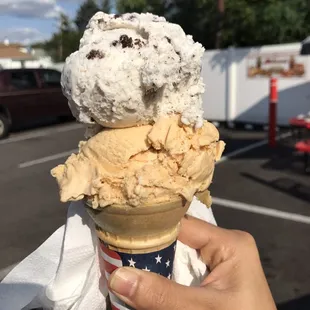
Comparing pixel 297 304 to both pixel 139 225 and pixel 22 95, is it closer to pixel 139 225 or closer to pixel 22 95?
pixel 139 225

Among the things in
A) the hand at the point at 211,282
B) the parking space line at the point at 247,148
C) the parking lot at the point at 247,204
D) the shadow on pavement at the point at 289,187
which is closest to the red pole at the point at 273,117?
the parking lot at the point at 247,204

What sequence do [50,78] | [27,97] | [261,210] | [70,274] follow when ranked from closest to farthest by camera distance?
[70,274], [261,210], [27,97], [50,78]

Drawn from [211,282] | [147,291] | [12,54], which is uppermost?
[12,54]

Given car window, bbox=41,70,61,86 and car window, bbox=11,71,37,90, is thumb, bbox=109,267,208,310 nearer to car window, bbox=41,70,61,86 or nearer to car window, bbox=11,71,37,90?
car window, bbox=11,71,37,90

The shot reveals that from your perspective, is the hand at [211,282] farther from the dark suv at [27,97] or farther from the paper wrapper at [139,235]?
the dark suv at [27,97]

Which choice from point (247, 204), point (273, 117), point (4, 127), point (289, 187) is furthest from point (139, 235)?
point (4, 127)

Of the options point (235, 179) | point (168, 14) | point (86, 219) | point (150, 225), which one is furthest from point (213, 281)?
point (168, 14)

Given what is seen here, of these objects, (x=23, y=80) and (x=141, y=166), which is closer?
(x=141, y=166)
